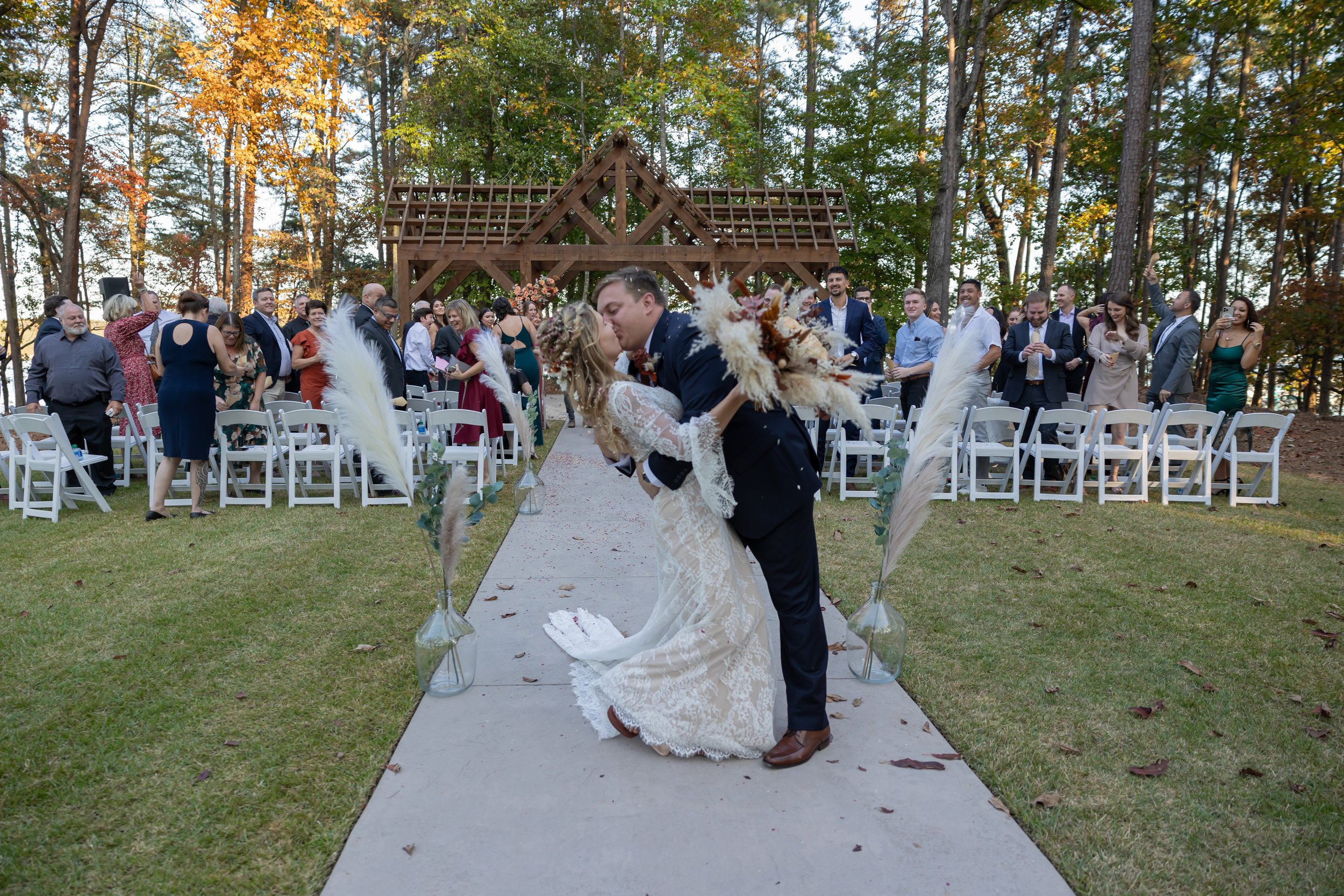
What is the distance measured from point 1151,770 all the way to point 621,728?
210 centimetres

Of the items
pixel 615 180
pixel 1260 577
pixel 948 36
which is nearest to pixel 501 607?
pixel 1260 577

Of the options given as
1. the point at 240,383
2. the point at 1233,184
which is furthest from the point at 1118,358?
the point at 1233,184

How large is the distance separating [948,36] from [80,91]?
21730 mm

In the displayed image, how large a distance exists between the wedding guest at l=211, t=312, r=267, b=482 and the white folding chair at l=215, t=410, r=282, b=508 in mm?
120

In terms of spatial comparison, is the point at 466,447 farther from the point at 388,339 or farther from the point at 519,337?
the point at 519,337

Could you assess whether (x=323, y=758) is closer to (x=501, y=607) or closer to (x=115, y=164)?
(x=501, y=607)

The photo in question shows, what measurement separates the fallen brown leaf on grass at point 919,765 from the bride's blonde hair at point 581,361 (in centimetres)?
164

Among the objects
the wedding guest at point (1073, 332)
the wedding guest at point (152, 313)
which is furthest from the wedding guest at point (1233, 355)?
the wedding guest at point (152, 313)

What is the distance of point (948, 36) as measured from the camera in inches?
768

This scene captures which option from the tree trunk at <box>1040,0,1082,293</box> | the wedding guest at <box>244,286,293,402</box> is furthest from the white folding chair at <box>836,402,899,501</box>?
the tree trunk at <box>1040,0,1082,293</box>

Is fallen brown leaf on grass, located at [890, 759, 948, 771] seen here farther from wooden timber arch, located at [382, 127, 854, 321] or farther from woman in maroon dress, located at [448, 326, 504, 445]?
wooden timber arch, located at [382, 127, 854, 321]

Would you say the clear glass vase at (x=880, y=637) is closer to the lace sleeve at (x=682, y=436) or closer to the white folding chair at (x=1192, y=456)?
the lace sleeve at (x=682, y=436)

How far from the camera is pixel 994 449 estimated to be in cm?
822

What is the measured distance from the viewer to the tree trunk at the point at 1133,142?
39.8 feet
